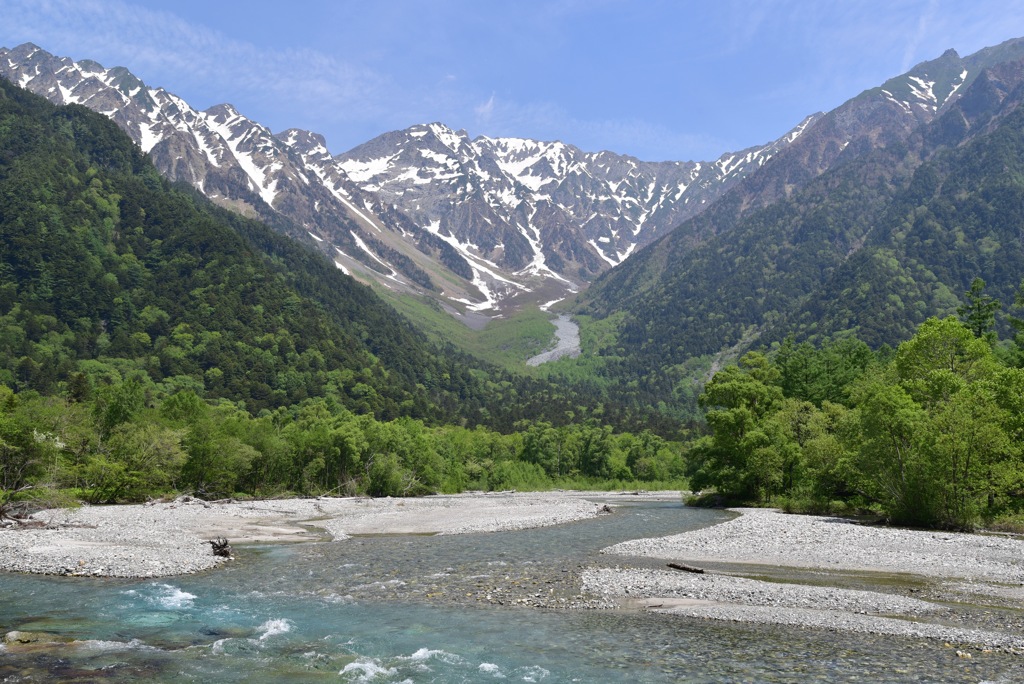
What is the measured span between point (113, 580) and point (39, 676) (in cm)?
1778

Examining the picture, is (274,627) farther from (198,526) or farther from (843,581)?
(198,526)

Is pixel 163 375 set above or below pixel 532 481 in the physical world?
above

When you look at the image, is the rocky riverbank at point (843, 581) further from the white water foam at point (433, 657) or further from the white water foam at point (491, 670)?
the white water foam at point (433, 657)

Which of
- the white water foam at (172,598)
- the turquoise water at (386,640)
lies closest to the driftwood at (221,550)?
the turquoise water at (386,640)

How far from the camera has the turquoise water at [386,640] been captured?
18828mm

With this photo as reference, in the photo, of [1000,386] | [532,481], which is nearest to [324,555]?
[1000,386]

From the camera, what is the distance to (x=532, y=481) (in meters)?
146

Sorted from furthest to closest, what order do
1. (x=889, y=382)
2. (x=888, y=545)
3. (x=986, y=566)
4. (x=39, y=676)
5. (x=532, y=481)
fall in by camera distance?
1. (x=532, y=481)
2. (x=889, y=382)
3. (x=888, y=545)
4. (x=986, y=566)
5. (x=39, y=676)

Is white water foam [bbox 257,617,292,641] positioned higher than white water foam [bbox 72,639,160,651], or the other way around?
white water foam [bbox 72,639,160,651]

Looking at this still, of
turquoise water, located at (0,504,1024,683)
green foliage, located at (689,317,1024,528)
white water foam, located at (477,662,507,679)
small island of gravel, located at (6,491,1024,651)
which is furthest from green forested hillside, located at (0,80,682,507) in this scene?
green foliage, located at (689,317,1024,528)

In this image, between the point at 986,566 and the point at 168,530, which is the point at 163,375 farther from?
the point at 986,566

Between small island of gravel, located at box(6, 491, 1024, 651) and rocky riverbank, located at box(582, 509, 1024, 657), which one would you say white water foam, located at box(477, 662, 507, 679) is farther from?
rocky riverbank, located at box(582, 509, 1024, 657)

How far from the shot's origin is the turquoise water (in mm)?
18828

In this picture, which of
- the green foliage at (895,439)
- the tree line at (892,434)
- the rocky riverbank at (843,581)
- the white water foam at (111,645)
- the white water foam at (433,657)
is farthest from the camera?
the tree line at (892,434)
